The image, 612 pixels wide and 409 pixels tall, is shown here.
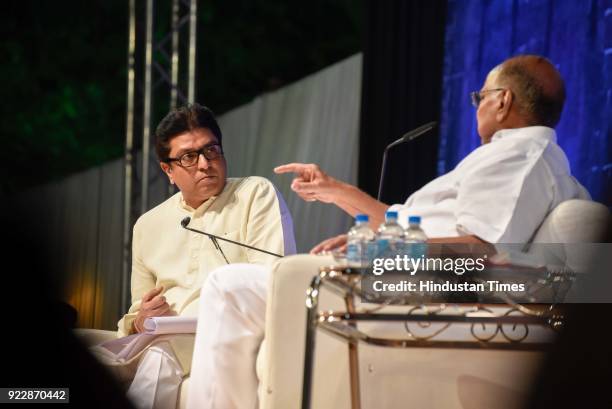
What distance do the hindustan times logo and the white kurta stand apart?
941 millimetres

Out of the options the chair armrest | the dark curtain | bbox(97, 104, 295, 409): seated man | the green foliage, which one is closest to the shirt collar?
bbox(97, 104, 295, 409): seated man

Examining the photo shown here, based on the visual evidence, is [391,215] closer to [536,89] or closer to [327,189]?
[327,189]

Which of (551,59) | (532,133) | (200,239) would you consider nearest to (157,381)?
(200,239)

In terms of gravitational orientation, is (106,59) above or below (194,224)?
above

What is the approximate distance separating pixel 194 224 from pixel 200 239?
0.28 ft

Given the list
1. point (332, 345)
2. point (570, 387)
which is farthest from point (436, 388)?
point (570, 387)

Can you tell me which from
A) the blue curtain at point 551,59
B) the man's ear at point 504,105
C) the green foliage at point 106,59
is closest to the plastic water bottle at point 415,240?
the man's ear at point 504,105

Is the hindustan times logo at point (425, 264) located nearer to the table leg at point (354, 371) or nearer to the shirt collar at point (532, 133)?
the table leg at point (354, 371)

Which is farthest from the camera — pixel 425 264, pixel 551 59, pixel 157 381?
pixel 551 59

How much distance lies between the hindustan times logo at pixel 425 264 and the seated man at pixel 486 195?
0.10 metres

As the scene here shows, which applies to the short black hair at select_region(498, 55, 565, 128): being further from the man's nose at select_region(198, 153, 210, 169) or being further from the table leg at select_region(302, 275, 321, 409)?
the man's nose at select_region(198, 153, 210, 169)

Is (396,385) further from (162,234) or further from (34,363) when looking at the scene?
(162,234)

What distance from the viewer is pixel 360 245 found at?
225cm

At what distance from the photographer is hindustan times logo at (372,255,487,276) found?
7.13 ft
